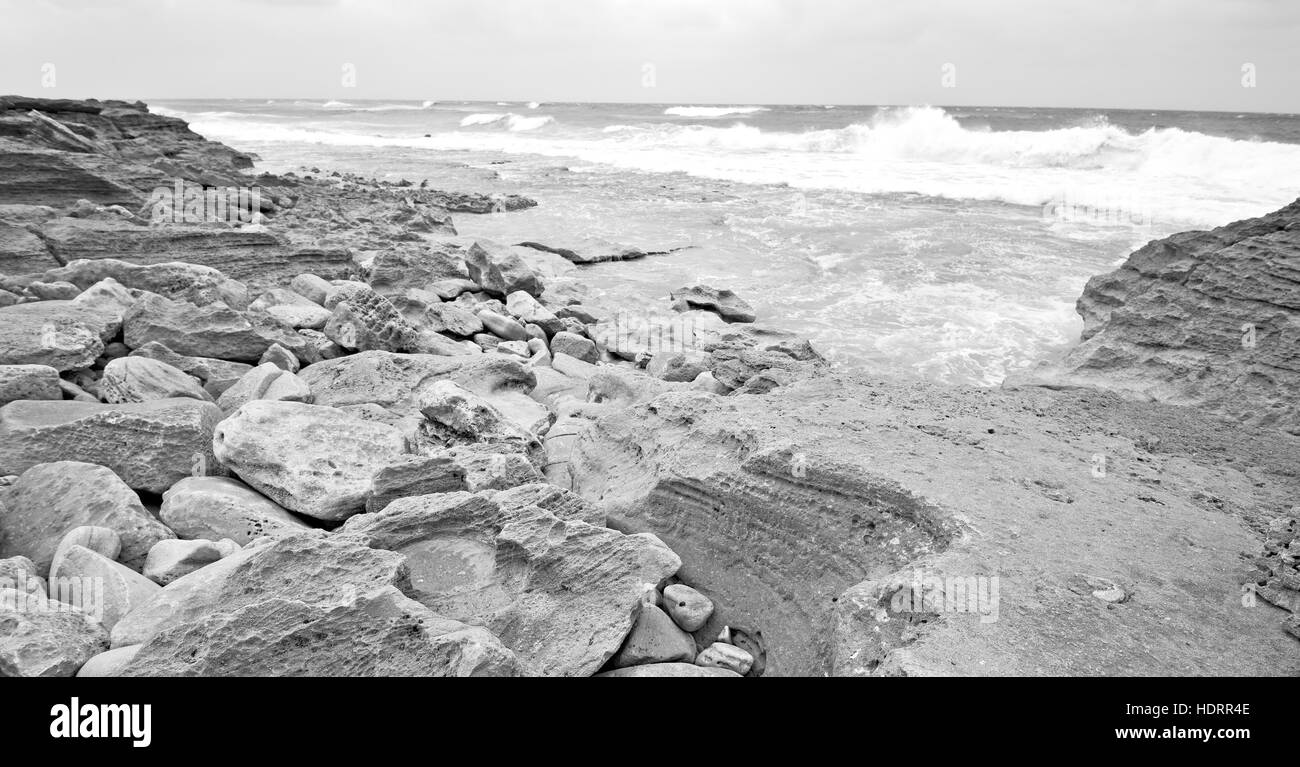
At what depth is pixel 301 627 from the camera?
7.72 ft

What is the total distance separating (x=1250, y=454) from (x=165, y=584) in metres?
5.09

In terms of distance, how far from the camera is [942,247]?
12328mm

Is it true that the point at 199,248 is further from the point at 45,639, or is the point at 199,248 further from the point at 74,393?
the point at 45,639

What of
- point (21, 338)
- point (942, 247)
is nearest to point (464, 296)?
point (21, 338)

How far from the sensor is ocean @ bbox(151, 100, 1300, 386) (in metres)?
8.68

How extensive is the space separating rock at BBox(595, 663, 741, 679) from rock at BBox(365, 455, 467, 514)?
1213 millimetres

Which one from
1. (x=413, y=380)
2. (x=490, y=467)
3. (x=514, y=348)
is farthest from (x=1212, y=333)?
(x=413, y=380)

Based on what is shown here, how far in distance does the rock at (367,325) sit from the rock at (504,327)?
131 cm

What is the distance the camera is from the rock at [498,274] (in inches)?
343

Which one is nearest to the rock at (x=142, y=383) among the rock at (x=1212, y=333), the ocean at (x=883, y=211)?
the ocean at (x=883, y=211)

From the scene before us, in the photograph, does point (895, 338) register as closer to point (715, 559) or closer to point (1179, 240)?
point (1179, 240)

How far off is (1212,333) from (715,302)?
477 centimetres

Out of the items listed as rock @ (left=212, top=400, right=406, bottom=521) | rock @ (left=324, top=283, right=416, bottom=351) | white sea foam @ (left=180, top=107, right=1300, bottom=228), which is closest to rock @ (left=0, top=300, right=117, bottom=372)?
rock @ (left=324, top=283, right=416, bottom=351)

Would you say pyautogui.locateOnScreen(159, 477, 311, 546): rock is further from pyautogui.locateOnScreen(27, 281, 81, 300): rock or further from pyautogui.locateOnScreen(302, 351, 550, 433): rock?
pyautogui.locateOnScreen(27, 281, 81, 300): rock
